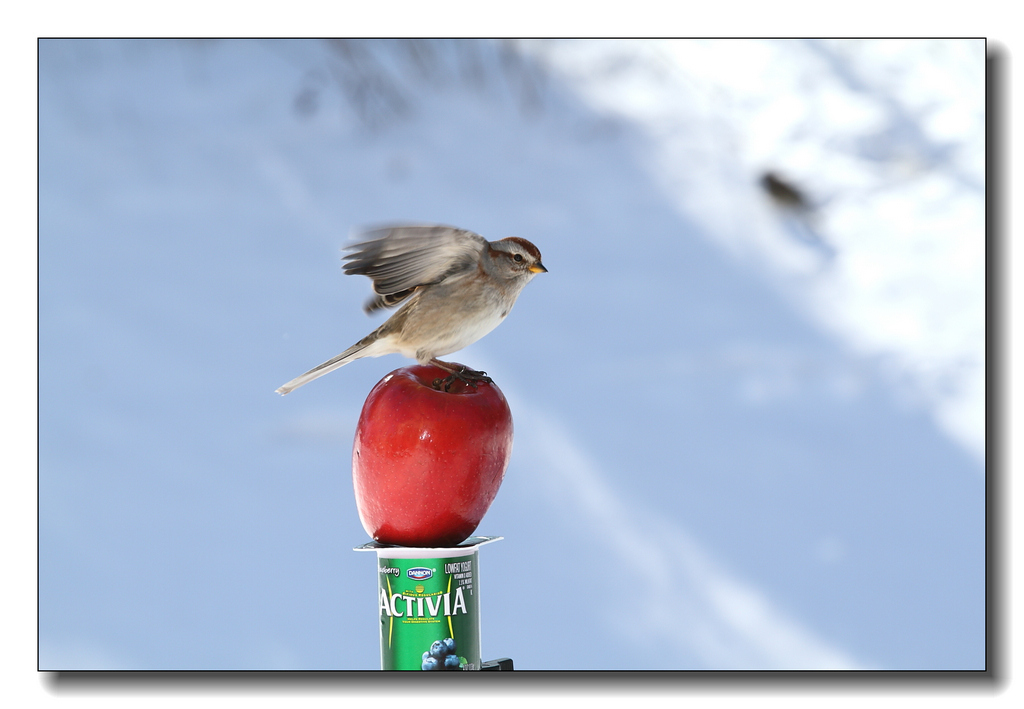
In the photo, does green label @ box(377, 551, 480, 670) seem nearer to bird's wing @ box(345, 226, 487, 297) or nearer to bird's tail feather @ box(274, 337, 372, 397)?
bird's tail feather @ box(274, 337, 372, 397)

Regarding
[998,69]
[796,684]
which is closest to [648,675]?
[796,684]

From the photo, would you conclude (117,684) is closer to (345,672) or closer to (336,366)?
(345,672)

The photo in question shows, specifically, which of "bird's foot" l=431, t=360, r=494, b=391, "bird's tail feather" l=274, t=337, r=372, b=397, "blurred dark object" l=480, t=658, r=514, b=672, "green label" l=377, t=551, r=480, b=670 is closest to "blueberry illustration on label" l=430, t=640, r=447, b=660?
"green label" l=377, t=551, r=480, b=670

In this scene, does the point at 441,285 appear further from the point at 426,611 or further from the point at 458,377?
the point at 426,611

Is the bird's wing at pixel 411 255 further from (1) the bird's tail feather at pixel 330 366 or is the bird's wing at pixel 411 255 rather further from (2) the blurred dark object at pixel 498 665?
(2) the blurred dark object at pixel 498 665

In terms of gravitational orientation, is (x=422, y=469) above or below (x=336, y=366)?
below

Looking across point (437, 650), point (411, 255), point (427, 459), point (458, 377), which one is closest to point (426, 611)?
point (437, 650)
